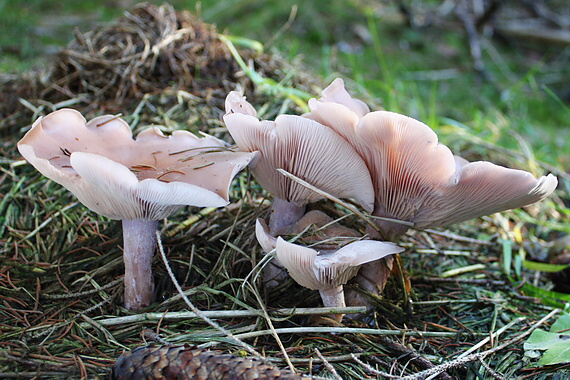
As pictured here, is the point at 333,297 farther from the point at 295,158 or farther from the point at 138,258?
the point at 138,258

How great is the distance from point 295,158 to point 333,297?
0.59 m

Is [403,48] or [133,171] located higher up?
[133,171]

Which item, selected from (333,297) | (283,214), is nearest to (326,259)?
(333,297)

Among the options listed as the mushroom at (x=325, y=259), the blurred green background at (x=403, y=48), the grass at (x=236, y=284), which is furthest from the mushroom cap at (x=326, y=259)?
the blurred green background at (x=403, y=48)

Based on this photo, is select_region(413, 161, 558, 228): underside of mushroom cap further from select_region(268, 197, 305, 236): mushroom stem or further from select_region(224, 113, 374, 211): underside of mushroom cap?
select_region(268, 197, 305, 236): mushroom stem

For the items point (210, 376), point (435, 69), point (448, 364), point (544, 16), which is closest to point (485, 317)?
point (448, 364)

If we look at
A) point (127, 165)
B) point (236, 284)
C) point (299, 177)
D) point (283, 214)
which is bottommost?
point (236, 284)

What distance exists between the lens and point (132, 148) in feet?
6.61

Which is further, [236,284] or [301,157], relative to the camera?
[236,284]

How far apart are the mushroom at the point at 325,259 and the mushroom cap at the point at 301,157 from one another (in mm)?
292

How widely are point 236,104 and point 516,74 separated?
23.0ft

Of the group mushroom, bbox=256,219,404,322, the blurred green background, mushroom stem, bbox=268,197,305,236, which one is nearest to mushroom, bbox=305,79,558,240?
mushroom, bbox=256,219,404,322

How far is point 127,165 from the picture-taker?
189 cm

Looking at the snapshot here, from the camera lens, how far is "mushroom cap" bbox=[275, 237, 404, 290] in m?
1.58
